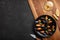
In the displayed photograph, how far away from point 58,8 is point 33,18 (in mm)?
273

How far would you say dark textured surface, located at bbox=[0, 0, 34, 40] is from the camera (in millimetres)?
1613

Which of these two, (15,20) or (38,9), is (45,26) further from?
(15,20)

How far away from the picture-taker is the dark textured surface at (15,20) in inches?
63.5

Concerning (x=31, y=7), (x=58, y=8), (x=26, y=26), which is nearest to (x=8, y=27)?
(x=26, y=26)

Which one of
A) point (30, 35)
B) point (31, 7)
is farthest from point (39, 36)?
point (31, 7)

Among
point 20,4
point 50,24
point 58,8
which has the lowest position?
point 50,24

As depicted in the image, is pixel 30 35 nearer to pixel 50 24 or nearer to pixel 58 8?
pixel 50 24

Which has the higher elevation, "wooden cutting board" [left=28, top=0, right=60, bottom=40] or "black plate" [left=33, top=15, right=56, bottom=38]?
"wooden cutting board" [left=28, top=0, right=60, bottom=40]

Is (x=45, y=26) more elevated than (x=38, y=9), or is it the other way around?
(x=38, y=9)

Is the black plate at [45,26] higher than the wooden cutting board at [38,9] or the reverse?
the reverse

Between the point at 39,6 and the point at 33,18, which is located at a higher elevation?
the point at 39,6

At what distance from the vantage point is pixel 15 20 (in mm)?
1634

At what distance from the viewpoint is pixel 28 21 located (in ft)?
5.40

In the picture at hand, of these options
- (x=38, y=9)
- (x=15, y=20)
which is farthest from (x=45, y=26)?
(x=15, y=20)
